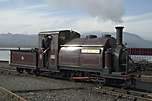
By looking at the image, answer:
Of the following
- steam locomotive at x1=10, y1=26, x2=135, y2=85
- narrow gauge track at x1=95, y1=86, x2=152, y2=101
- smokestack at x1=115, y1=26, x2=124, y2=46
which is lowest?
narrow gauge track at x1=95, y1=86, x2=152, y2=101

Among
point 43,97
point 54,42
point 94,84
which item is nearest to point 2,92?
point 43,97

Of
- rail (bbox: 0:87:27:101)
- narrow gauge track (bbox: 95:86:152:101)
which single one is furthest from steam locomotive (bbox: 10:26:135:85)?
rail (bbox: 0:87:27:101)

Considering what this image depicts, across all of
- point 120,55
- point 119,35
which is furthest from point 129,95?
point 119,35

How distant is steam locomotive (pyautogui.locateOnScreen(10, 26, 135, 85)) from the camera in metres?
17.0

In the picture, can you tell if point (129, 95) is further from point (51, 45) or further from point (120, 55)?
point (51, 45)

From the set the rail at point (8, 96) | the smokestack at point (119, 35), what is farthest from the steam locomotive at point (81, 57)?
the rail at point (8, 96)

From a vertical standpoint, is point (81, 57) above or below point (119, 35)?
below

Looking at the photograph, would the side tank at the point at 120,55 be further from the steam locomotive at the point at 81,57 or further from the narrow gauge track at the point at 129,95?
the narrow gauge track at the point at 129,95

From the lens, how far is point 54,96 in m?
14.0

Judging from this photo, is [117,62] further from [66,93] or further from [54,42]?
[54,42]

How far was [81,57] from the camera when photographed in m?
19.0

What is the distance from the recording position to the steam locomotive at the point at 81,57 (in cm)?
1702

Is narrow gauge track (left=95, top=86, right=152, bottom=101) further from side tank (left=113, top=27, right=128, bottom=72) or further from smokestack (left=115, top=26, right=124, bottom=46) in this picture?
smokestack (left=115, top=26, right=124, bottom=46)

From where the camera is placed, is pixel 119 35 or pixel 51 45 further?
pixel 51 45
